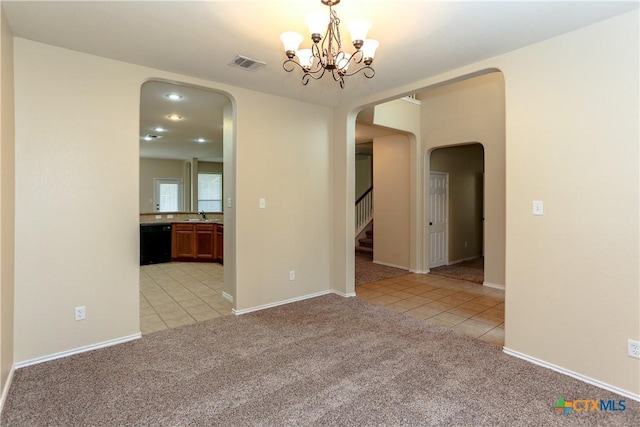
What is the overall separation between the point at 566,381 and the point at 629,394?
1.11ft

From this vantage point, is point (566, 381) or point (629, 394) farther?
point (566, 381)

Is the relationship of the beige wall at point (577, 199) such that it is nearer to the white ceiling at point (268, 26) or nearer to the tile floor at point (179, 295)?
the white ceiling at point (268, 26)

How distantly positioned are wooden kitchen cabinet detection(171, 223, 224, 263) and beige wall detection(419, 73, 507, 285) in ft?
16.1

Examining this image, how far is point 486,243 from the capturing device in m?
5.24

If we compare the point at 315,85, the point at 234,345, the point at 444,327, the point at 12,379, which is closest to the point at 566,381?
the point at 444,327

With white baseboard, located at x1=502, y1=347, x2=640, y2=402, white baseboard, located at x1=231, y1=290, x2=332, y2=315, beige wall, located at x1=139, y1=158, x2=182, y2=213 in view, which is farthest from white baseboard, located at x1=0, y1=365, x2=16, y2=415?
beige wall, located at x1=139, y1=158, x2=182, y2=213

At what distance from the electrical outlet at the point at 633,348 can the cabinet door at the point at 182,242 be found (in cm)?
675

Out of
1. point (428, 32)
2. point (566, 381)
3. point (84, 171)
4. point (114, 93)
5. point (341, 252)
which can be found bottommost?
point (566, 381)

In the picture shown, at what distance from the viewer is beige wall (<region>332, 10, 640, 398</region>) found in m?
2.23

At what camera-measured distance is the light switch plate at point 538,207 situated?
104 inches

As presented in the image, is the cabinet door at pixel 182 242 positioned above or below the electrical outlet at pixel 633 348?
above

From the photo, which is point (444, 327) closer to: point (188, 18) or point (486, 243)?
point (486, 243)

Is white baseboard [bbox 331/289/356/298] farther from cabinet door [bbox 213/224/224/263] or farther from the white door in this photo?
cabinet door [bbox 213/224/224/263]

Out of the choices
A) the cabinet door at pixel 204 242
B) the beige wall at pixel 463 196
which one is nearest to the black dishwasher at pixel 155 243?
the cabinet door at pixel 204 242
